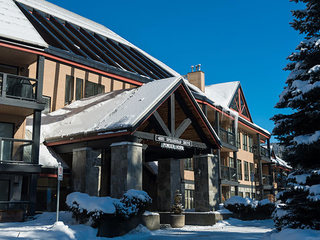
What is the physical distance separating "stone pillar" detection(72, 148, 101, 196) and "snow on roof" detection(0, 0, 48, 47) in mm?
5513

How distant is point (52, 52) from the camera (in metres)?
21.2

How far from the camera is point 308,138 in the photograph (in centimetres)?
1147

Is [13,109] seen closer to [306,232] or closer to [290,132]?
[290,132]

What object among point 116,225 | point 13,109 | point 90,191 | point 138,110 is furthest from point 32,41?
point 116,225

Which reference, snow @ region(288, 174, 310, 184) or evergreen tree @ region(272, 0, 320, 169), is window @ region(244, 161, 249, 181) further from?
snow @ region(288, 174, 310, 184)

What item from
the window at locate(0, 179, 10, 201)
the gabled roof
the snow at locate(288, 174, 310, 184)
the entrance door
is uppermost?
the gabled roof

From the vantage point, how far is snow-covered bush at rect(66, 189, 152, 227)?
43.8 feet

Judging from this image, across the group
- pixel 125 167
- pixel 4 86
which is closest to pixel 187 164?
pixel 125 167

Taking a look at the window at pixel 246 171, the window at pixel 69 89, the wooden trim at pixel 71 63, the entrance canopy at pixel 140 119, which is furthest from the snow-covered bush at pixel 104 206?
the window at pixel 246 171

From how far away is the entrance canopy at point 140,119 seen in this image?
53.6 feet

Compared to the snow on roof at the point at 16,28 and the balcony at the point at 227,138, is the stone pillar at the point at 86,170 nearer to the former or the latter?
the snow on roof at the point at 16,28

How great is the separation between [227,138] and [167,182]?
13.0 metres

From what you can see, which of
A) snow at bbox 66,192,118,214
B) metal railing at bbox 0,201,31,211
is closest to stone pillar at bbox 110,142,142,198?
snow at bbox 66,192,118,214

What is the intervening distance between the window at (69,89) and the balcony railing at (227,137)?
14662mm
